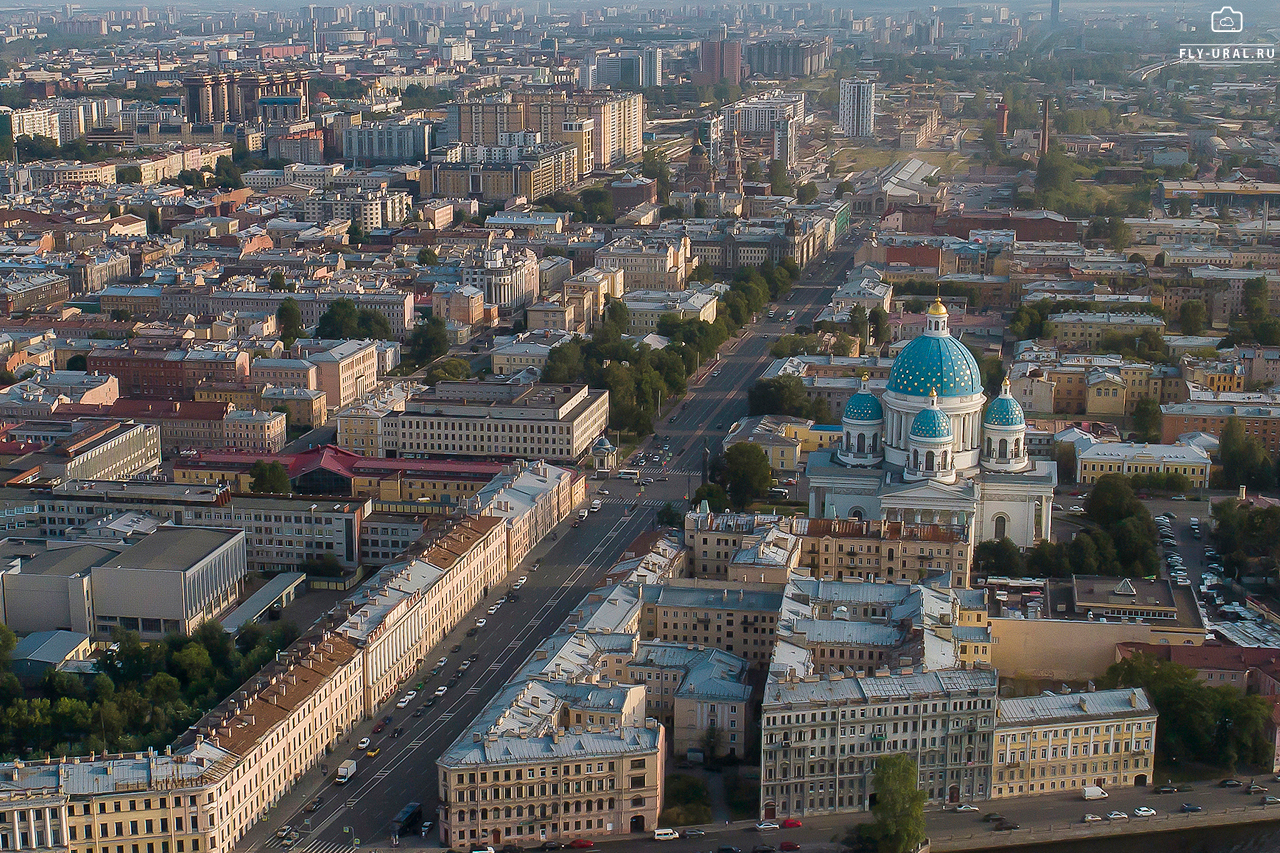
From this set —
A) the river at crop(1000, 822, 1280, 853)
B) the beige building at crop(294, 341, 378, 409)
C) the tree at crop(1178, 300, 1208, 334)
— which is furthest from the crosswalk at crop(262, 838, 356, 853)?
the tree at crop(1178, 300, 1208, 334)

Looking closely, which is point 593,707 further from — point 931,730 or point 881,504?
point 881,504

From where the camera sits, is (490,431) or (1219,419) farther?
(1219,419)

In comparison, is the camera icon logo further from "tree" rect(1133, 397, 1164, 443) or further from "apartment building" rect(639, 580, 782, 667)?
"apartment building" rect(639, 580, 782, 667)

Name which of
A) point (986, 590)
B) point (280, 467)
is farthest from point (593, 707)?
point (280, 467)

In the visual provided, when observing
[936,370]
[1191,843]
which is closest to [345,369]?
[936,370]

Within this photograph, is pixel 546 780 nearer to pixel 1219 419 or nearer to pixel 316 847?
pixel 316 847

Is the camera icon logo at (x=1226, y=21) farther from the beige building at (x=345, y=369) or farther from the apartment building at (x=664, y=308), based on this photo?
the beige building at (x=345, y=369)
